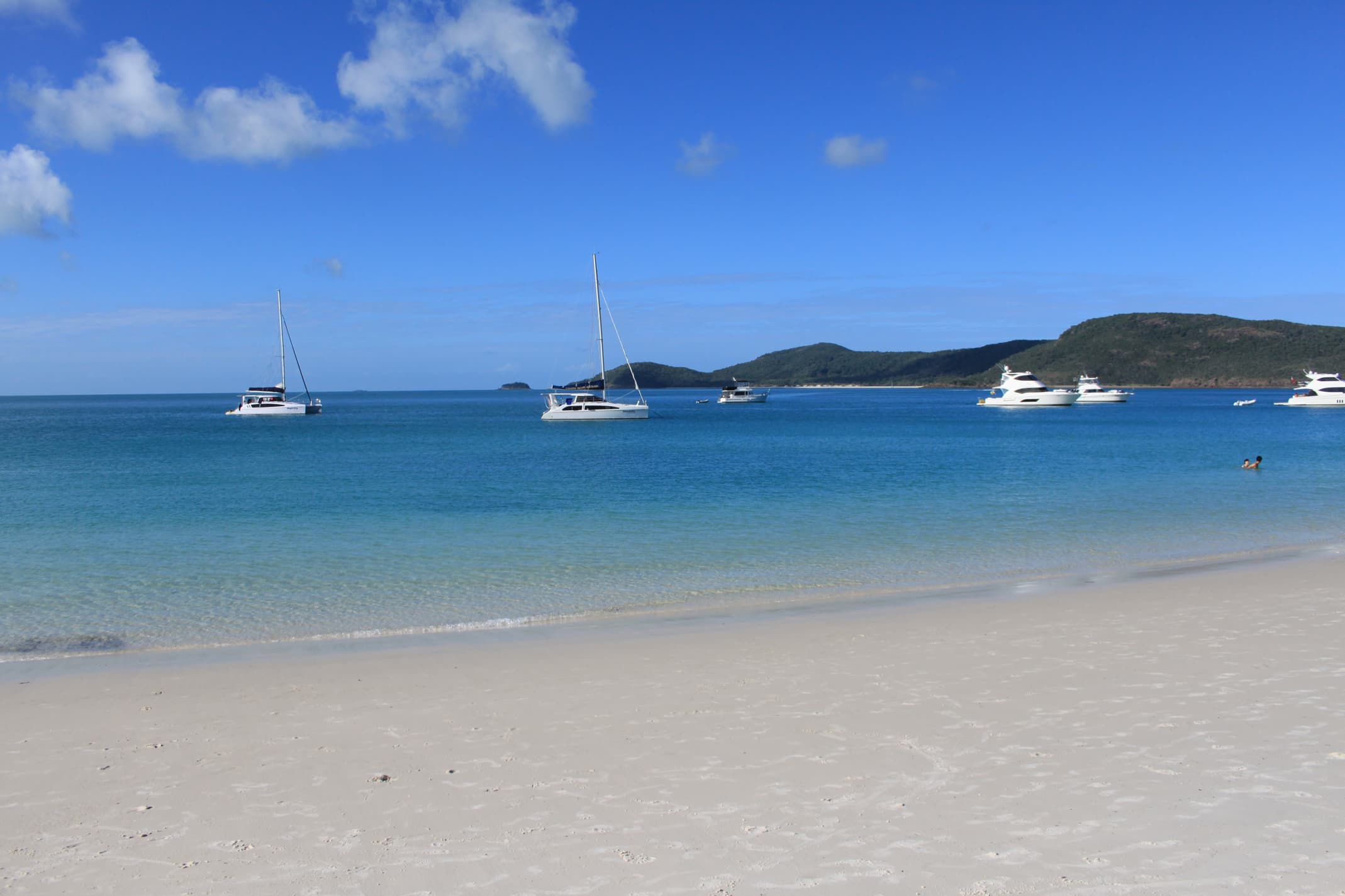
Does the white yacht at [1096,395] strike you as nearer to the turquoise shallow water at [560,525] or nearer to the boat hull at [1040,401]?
the boat hull at [1040,401]

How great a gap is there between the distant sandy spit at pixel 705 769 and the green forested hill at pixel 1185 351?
550 feet

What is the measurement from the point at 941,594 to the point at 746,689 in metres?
5.69

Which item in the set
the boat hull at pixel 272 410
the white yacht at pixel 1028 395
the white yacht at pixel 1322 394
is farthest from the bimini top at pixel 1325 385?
the boat hull at pixel 272 410

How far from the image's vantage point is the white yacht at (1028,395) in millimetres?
103000

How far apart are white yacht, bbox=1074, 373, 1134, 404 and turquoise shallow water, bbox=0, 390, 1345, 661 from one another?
6886 cm

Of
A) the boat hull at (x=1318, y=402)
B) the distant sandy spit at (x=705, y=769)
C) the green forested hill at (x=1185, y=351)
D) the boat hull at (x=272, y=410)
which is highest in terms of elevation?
the green forested hill at (x=1185, y=351)

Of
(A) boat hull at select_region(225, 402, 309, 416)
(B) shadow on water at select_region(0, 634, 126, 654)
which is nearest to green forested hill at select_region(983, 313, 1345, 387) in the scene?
(A) boat hull at select_region(225, 402, 309, 416)

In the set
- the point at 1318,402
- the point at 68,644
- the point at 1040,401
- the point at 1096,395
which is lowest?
the point at 1318,402

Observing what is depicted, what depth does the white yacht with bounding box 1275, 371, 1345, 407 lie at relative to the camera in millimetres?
96938

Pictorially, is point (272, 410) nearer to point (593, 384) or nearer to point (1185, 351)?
point (593, 384)

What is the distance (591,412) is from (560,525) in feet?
177

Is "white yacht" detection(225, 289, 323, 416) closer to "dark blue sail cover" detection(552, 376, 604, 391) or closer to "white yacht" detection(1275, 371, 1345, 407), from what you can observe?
"dark blue sail cover" detection(552, 376, 604, 391)

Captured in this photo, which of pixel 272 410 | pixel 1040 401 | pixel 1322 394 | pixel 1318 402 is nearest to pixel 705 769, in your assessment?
pixel 272 410

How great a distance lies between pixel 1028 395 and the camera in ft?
346
